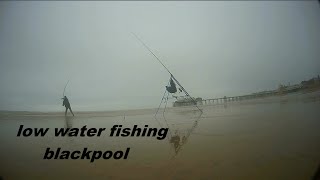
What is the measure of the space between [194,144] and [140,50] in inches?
29.8

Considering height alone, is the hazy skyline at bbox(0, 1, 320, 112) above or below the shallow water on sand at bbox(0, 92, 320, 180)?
above

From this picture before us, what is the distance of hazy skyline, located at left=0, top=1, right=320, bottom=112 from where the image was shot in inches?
64.5

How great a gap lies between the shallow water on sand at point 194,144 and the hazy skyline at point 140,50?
0.11 m

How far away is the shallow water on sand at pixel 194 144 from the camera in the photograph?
1643 millimetres

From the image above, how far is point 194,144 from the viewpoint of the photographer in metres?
1.69

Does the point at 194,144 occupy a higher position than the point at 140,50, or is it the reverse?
the point at 140,50

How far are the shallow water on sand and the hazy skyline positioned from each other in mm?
115

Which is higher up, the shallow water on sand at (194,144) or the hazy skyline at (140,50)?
the hazy skyline at (140,50)

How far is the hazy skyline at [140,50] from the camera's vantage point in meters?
1.64

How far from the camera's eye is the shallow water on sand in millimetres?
1643

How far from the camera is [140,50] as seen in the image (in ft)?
5.43

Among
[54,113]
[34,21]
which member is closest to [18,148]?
[54,113]

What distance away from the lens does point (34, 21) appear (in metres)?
1.69

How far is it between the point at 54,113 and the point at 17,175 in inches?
24.3
